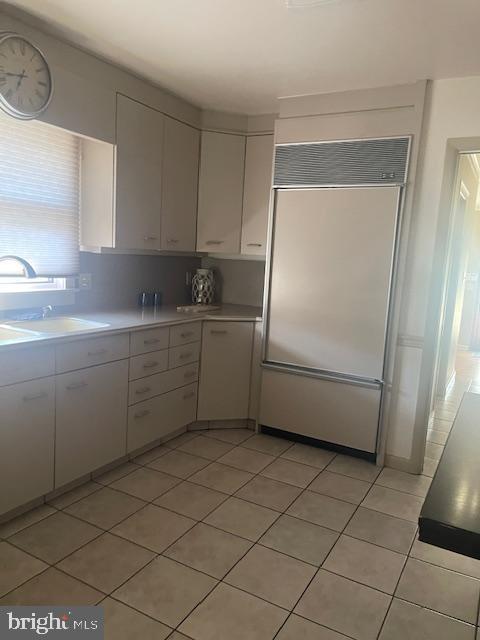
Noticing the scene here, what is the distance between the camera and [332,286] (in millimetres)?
3189

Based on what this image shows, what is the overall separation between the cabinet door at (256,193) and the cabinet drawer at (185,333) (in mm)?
777

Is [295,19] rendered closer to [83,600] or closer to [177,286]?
[177,286]

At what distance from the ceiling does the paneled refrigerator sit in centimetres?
46

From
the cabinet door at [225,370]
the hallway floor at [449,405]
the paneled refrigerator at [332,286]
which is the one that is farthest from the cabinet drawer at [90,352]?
the hallway floor at [449,405]

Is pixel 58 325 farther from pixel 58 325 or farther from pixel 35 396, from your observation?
pixel 35 396

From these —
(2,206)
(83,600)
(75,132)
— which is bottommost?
(83,600)

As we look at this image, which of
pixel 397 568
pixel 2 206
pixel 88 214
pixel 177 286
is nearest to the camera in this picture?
pixel 397 568

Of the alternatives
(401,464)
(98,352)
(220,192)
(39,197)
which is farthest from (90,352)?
(401,464)

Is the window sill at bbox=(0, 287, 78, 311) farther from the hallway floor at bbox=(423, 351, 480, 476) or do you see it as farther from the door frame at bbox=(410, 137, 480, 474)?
the hallway floor at bbox=(423, 351, 480, 476)

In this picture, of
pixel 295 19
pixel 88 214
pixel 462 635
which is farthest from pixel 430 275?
pixel 88 214

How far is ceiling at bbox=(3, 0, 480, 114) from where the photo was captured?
2.11 m

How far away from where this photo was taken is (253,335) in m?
3.55

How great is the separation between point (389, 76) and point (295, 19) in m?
0.89

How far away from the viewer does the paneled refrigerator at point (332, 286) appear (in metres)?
3.01
